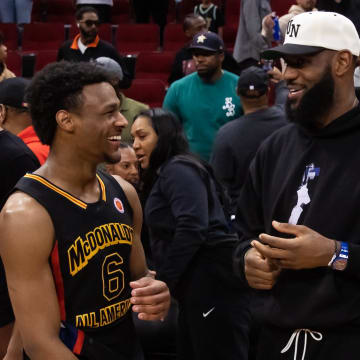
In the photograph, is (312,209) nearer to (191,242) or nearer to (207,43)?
(191,242)

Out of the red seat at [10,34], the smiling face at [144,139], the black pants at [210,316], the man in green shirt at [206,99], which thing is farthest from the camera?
the red seat at [10,34]

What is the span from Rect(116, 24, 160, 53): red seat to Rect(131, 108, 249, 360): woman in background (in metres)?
6.54

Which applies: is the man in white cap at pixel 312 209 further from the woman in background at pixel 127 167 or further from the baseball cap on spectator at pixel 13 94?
the woman in background at pixel 127 167

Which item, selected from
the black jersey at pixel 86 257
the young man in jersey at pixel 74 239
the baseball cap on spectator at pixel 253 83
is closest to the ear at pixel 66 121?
the young man in jersey at pixel 74 239

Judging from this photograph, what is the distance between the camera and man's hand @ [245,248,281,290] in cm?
227

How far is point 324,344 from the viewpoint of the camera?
2.25m

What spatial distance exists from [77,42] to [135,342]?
18.0 feet

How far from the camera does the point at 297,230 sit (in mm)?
2123

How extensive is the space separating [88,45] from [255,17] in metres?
1.79

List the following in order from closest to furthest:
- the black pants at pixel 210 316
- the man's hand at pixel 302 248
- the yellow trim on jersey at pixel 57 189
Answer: the man's hand at pixel 302 248 < the yellow trim on jersey at pixel 57 189 < the black pants at pixel 210 316

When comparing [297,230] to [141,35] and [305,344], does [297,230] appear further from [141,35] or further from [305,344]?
[141,35]

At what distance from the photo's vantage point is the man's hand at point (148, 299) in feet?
7.74

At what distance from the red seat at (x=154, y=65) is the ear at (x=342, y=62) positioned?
6.99 metres

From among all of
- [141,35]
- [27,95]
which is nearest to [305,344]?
[27,95]
